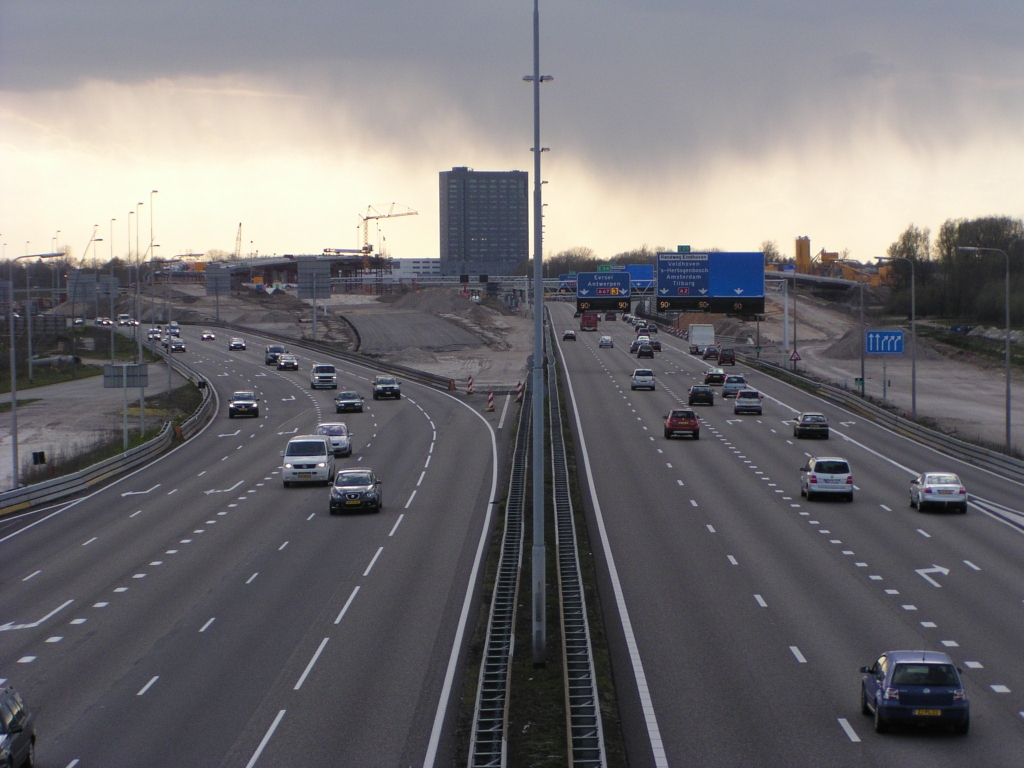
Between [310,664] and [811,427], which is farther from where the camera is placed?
[811,427]

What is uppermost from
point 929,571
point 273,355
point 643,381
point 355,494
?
point 273,355

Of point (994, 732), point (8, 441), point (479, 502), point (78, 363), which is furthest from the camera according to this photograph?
point (78, 363)

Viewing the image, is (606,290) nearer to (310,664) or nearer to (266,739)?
(310,664)

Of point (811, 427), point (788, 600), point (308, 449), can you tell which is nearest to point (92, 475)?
point (308, 449)

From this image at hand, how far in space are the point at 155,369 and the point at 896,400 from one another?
6041 centimetres

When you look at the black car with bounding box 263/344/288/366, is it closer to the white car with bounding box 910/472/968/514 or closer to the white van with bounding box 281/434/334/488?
the white van with bounding box 281/434/334/488

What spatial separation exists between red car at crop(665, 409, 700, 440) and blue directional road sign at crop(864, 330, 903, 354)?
90.2ft

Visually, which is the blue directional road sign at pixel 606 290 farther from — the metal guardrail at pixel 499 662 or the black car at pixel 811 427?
the metal guardrail at pixel 499 662

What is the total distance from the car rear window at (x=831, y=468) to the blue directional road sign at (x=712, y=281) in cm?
3761

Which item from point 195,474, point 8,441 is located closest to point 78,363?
point 8,441

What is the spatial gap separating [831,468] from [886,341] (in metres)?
43.0

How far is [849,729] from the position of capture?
16.2 m

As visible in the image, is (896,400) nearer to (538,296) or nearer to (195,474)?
(195,474)

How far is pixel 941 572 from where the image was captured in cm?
2678
